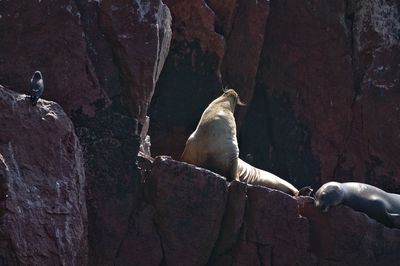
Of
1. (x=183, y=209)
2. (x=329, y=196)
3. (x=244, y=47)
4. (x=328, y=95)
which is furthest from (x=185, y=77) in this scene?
(x=183, y=209)

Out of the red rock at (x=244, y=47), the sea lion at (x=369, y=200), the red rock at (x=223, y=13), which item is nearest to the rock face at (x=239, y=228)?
the sea lion at (x=369, y=200)

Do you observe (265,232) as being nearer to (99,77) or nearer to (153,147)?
(99,77)

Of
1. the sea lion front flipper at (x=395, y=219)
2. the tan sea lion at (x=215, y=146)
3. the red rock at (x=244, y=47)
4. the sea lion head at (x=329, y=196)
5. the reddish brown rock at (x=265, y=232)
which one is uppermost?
the red rock at (x=244, y=47)

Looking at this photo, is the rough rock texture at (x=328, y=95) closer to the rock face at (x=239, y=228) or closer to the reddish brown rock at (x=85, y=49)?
the rock face at (x=239, y=228)

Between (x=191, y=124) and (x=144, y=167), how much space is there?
3.56 metres

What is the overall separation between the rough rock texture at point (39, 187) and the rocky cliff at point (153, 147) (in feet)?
0.04

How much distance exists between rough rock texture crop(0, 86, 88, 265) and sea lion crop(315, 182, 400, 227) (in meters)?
3.28

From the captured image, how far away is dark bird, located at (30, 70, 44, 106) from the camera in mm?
8211

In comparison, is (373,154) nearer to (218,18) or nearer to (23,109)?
(218,18)

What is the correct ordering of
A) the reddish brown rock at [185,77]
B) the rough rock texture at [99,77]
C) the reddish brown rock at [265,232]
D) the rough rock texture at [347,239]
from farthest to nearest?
1. the reddish brown rock at [185,77]
2. the rough rock texture at [347,239]
3. the reddish brown rock at [265,232]
4. the rough rock texture at [99,77]

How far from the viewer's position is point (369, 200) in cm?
1109

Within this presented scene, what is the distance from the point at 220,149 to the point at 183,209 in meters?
1.93

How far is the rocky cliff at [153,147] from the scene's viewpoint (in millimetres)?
8164

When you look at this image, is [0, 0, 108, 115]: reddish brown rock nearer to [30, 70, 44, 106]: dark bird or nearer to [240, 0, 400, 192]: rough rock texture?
[30, 70, 44, 106]: dark bird
